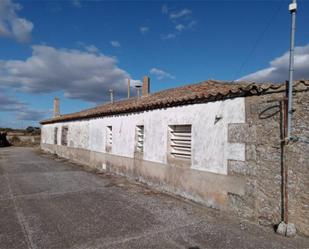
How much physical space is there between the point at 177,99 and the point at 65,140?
13.3 m

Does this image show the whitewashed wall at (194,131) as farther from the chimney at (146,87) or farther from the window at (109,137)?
the chimney at (146,87)

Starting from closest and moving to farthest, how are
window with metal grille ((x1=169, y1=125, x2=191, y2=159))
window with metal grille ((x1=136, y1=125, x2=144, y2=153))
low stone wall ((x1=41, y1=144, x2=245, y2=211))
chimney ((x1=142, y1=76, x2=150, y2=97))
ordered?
low stone wall ((x1=41, y1=144, x2=245, y2=211)), window with metal grille ((x1=169, y1=125, x2=191, y2=159)), window with metal grille ((x1=136, y1=125, x2=144, y2=153)), chimney ((x1=142, y1=76, x2=150, y2=97))

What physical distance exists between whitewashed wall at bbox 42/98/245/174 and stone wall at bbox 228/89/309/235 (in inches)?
8.3

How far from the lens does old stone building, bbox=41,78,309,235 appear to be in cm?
468

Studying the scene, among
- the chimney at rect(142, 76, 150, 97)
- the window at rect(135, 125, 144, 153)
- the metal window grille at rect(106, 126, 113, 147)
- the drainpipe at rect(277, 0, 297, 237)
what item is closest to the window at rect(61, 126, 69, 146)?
the chimney at rect(142, 76, 150, 97)

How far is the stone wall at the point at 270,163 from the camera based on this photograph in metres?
4.58

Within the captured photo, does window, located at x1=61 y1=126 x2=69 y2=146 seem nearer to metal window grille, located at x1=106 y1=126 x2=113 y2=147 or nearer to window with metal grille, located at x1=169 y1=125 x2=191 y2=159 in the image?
metal window grille, located at x1=106 y1=126 x2=113 y2=147

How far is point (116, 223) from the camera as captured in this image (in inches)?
203

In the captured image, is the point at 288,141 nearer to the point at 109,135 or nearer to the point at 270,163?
the point at 270,163

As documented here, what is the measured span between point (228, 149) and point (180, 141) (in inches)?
76.7

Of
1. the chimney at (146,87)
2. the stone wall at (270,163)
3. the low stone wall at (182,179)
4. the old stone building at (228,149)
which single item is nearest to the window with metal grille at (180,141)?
the old stone building at (228,149)

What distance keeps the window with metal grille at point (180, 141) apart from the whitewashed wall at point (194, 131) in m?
0.20

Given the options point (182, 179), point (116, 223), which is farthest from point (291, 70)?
point (116, 223)

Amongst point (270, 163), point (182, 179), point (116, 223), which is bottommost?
point (116, 223)
